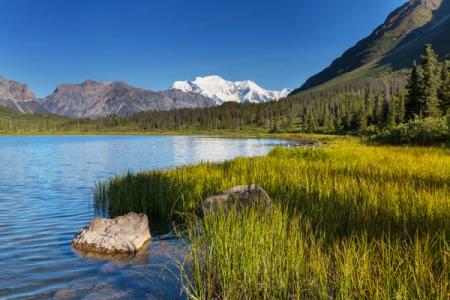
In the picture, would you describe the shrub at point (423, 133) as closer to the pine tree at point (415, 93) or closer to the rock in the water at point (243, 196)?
the pine tree at point (415, 93)

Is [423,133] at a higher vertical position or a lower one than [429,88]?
lower

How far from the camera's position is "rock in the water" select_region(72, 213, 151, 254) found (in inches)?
465

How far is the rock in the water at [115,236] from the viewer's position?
465 inches

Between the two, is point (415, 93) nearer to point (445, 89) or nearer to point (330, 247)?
point (445, 89)

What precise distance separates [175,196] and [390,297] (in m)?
11.2

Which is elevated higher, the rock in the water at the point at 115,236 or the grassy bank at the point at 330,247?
the grassy bank at the point at 330,247

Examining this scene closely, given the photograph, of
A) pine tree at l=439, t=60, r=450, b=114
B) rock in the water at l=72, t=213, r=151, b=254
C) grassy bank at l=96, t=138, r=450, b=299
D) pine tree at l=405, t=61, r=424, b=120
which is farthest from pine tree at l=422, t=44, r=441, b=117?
rock in the water at l=72, t=213, r=151, b=254

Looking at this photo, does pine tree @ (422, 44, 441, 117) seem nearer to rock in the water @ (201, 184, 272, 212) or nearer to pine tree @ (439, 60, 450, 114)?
pine tree @ (439, 60, 450, 114)

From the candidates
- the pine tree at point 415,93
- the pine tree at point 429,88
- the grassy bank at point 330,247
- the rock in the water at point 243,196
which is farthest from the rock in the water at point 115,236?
the pine tree at point 415,93

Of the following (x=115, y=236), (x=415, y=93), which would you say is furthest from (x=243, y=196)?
(x=415, y=93)

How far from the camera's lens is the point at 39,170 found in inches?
1517

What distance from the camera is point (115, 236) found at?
12062 millimetres

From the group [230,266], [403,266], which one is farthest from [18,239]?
[403,266]

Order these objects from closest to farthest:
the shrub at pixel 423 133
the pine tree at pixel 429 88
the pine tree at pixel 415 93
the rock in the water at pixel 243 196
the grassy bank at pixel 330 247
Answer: the grassy bank at pixel 330 247
the rock in the water at pixel 243 196
the shrub at pixel 423 133
the pine tree at pixel 429 88
the pine tree at pixel 415 93
